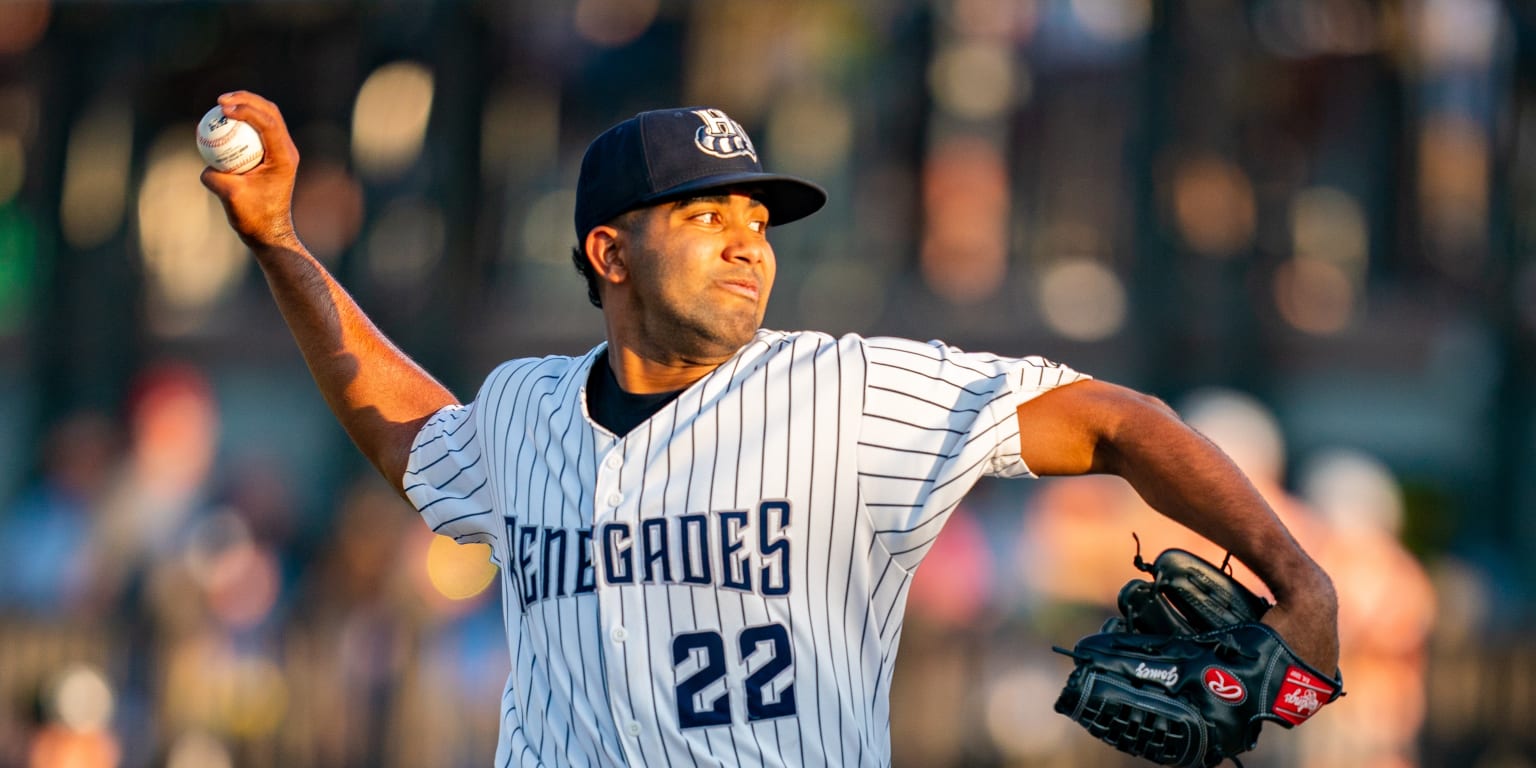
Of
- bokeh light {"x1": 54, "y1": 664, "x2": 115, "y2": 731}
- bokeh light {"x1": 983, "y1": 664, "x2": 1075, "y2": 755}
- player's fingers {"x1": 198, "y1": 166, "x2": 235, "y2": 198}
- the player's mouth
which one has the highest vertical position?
player's fingers {"x1": 198, "y1": 166, "x2": 235, "y2": 198}

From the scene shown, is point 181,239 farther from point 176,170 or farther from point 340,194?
point 340,194

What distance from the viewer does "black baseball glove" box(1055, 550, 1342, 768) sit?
282cm

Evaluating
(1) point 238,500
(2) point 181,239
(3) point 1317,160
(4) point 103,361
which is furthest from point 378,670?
(3) point 1317,160

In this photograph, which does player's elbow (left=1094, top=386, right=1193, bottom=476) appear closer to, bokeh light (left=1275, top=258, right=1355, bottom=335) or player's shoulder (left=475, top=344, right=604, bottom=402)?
player's shoulder (left=475, top=344, right=604, bottom=402)

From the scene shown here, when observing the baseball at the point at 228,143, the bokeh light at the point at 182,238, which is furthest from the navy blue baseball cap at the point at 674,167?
the bokeh light at the point at 182,238

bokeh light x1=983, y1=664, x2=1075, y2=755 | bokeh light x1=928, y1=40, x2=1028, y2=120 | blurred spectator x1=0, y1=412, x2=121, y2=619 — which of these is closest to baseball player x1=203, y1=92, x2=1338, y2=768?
bokeh light x1=983, y1=664, x2=1075, y2=755

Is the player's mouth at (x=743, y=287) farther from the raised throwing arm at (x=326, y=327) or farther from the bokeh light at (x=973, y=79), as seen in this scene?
the bokeh light at (x=973, y=79)

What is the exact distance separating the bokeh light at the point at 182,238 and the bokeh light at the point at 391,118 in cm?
104

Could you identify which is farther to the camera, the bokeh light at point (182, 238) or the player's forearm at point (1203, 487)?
the bokeh light at point (182, 238)

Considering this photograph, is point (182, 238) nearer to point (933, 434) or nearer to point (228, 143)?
point (228, 143)

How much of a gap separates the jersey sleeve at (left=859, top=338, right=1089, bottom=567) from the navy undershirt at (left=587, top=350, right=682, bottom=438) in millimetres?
423

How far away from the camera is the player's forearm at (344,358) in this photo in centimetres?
348

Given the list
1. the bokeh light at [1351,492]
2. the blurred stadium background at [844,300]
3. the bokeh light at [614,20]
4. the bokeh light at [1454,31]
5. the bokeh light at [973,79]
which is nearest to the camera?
the blurred stadium background at [844,300]

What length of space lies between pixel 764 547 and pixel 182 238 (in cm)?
903
